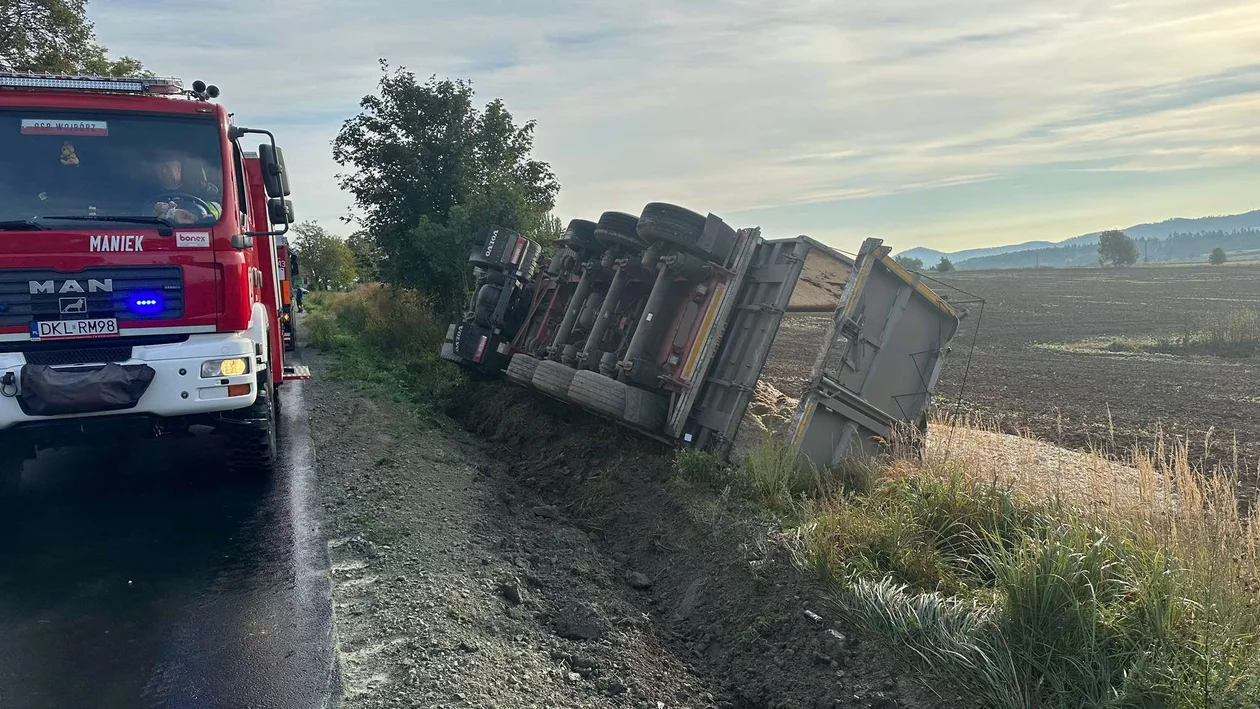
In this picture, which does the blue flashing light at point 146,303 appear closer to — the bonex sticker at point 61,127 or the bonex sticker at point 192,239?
the bonex sticker at point 192,239

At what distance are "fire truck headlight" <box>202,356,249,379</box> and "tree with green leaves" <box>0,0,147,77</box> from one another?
50.3 feet

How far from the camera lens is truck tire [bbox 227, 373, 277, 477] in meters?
6.27

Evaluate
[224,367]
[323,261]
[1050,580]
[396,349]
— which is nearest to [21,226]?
[224,367]

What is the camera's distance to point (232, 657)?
12.5 feet

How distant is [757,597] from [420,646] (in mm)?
1888

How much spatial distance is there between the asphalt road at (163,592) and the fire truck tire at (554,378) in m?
2.28

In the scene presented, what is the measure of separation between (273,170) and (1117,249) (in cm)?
11366

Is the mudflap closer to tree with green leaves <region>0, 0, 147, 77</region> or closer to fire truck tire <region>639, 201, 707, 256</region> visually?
fire truck tire <region>639, 201, 707, 256</region>

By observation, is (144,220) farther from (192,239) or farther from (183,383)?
(183,383)

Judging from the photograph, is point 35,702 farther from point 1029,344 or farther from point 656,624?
point 1029,344

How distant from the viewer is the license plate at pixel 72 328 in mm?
5320

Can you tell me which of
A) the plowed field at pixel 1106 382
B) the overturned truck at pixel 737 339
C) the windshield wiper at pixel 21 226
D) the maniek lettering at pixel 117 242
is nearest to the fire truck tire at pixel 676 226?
the overturned truck at pixel 737 339

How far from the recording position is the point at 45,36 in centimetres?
1741

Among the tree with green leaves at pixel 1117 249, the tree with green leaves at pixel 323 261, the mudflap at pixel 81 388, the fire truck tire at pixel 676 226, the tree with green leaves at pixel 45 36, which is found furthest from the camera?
the tree with green leaves at pixel 1117 249
